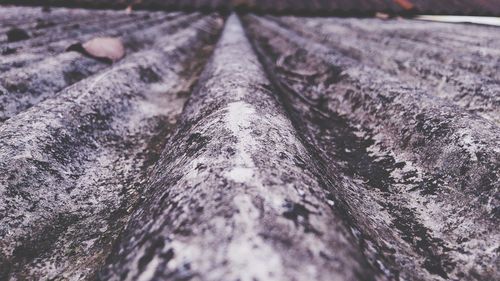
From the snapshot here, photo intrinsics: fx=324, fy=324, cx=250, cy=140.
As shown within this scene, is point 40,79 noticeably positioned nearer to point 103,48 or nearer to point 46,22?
point 103,48

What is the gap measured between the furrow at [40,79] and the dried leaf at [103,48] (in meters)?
0.05

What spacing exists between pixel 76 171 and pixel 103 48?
115 cm

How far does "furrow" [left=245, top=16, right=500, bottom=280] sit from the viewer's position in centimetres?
65

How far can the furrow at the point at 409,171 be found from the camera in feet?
2.12

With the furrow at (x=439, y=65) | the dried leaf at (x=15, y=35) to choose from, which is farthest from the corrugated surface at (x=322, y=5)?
the dried leaf at (x=15, y=35)

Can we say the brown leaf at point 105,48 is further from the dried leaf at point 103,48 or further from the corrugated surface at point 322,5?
the corrugated surface at point 322,5

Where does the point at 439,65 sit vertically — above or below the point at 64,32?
above

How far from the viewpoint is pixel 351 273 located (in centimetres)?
44

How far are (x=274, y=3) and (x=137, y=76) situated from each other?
3.22 meters

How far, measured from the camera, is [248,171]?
1.95ft

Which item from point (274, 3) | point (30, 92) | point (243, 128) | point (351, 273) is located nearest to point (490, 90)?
point (243, 128)

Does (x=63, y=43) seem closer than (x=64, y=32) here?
Yes

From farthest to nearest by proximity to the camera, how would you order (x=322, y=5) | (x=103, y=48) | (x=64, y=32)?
1. (x=322, y=5)
2. (x=64, y=32)
3. (x=103, y=48)

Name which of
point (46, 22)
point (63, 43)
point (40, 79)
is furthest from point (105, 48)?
point (46, 22)
